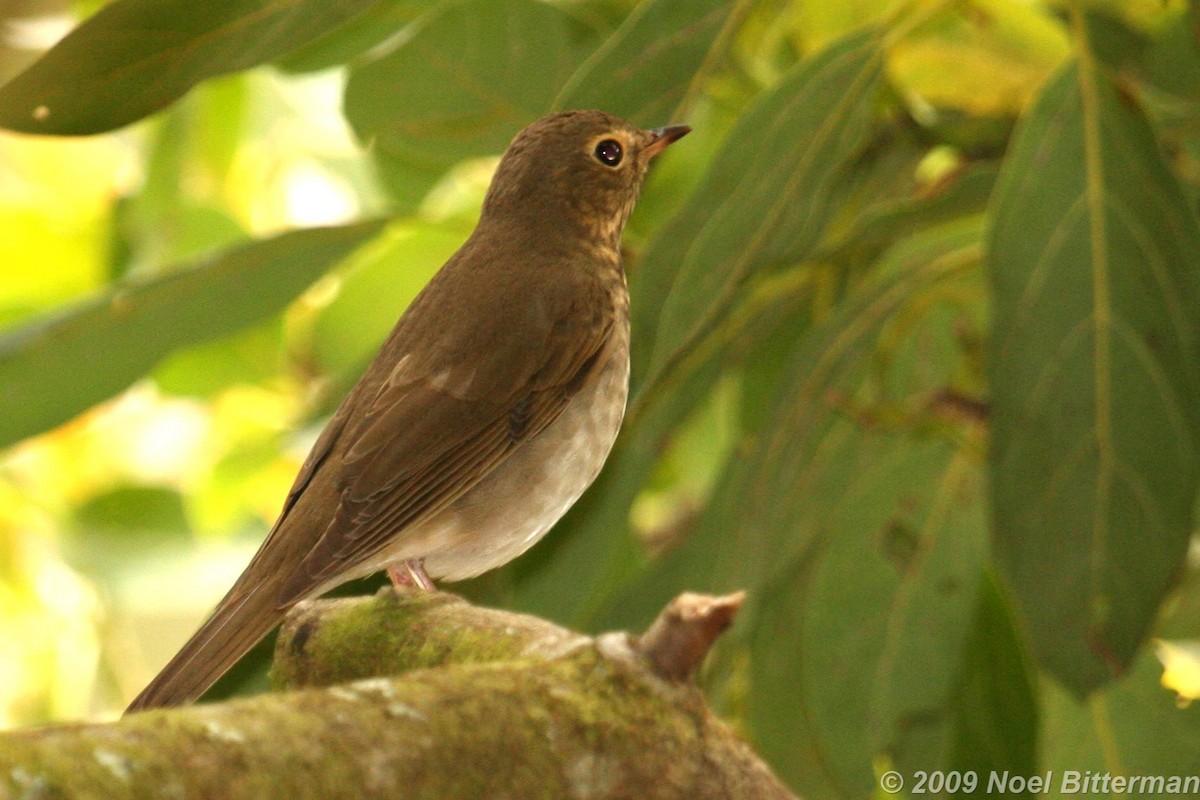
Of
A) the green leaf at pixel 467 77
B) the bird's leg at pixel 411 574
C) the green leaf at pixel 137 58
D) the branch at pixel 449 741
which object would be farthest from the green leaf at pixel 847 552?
the branch at pixel 449 741

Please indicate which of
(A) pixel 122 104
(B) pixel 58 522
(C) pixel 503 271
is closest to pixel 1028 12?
(C) pixel 503 271

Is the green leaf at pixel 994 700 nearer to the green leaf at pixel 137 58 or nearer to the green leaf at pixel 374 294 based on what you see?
the green leaf at pixel 374 294

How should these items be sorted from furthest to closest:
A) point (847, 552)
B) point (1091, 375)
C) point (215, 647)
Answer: point (847, 552) < point (1091, 375) < point (215, 647)

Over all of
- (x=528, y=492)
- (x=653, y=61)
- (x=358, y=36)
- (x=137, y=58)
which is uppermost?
(x=137, y=58)

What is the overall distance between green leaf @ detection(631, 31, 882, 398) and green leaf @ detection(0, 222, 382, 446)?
Result: 1.04 metres

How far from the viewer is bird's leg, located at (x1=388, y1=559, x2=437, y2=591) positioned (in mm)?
2617

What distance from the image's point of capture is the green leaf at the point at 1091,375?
10.4ft

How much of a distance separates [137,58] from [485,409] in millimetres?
764

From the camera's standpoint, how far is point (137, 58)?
2314mm

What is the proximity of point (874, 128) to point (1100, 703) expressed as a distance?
1.66 m

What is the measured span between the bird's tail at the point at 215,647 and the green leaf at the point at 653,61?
1.07 meters

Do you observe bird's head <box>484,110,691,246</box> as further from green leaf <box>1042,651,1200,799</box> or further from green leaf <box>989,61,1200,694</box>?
green leaf <box>1042,651,1200,799</box>

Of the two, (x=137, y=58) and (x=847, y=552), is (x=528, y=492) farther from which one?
(x=847, y=552)

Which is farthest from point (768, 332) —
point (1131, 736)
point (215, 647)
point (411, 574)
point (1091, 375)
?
point (215, 647)
